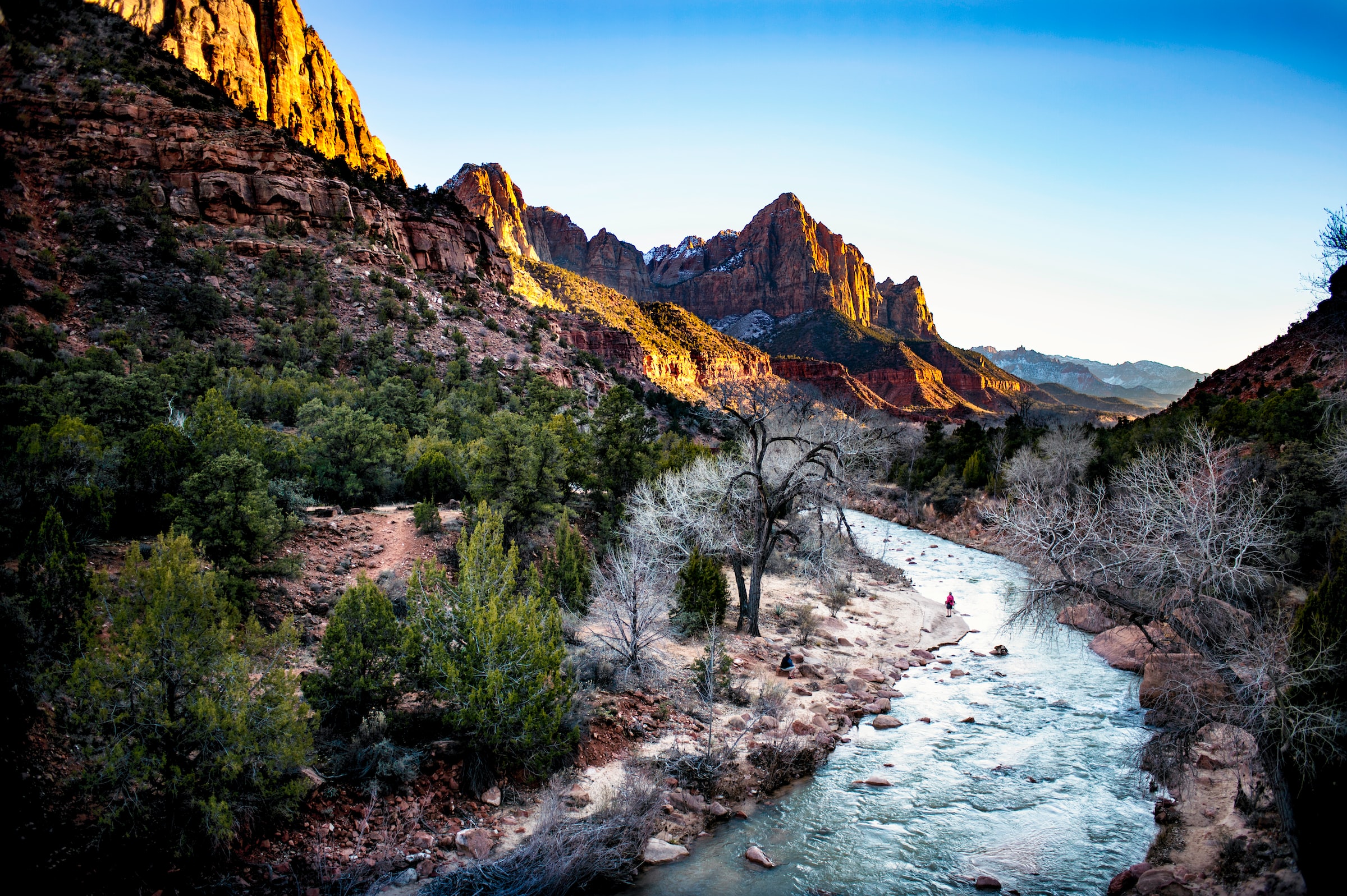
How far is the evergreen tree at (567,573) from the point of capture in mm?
13078

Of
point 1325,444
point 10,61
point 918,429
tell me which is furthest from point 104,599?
point 918,429

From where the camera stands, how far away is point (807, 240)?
153000mm

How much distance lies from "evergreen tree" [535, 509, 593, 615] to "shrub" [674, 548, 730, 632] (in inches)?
102

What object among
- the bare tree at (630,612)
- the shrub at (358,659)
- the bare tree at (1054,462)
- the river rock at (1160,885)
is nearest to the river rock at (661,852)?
the bare tree at (630,612)

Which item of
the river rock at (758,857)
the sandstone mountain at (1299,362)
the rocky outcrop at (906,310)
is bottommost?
the river rock at (758,857)

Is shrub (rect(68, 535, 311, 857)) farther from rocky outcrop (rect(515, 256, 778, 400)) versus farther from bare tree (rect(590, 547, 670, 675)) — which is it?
rocky outcrop (rect(515, 256, 778, 400))

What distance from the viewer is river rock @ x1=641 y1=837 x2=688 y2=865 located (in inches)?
295

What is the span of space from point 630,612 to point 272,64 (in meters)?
74.7

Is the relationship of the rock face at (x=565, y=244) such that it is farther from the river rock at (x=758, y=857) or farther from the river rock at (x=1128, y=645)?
the river rock at (x=758, y=857)

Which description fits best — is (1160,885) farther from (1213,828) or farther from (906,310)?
(906,310)

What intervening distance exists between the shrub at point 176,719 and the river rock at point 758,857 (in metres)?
5.60

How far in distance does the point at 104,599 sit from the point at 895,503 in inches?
1702

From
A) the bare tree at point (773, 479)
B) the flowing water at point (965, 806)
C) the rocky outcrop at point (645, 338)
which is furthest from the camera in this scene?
the rocky outcrop at point (645, 338)

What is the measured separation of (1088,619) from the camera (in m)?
17.5
